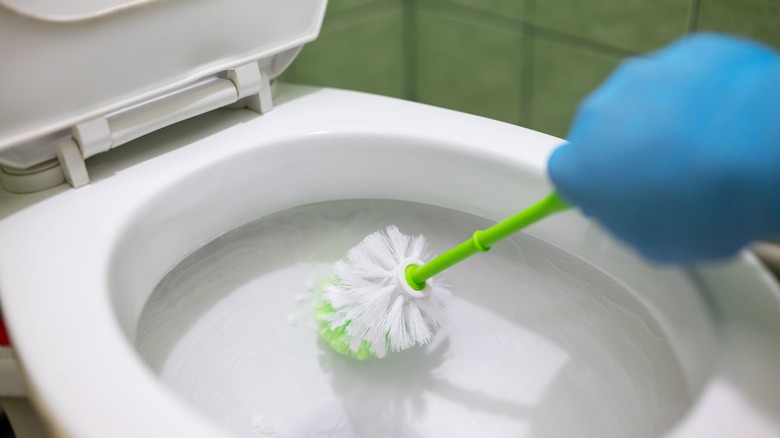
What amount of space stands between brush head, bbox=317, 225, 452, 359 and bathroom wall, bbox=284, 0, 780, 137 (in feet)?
1.17

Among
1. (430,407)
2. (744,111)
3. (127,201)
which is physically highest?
(744,111)

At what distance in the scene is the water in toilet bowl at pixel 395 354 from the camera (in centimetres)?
57

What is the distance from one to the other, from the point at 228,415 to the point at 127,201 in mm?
186

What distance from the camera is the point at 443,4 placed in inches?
38.3

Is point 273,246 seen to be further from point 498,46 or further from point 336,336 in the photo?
point 498,46

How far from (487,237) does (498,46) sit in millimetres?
516

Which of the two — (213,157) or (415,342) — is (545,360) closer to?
(415,342)

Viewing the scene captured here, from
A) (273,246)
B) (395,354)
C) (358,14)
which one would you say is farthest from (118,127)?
(358,14)

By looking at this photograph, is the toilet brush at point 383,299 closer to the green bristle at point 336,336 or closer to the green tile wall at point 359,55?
the green bristle at point 336,336

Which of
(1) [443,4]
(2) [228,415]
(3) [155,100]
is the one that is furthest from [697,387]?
(1) [443,4]

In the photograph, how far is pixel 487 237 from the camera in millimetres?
479

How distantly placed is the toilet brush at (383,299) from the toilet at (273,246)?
0.18 feet

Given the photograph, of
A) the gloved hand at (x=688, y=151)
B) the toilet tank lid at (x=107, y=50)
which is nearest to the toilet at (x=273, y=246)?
the toilet tank lid at (x=107, y=50)

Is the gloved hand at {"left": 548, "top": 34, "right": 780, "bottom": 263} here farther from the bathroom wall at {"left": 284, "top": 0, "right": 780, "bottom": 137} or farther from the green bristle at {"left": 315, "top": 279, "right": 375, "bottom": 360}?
the bathroom wall at {"left": 284, "top": 0, "right": 780, "bottom": 137}
